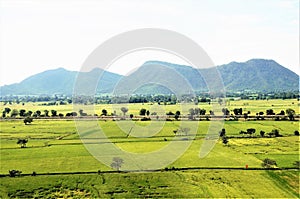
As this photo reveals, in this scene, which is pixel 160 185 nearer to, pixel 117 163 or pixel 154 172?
pixel 154 172

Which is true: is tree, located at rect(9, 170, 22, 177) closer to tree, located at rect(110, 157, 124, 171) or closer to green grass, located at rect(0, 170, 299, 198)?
green grass, located at rect(0, 170, 299, 198)

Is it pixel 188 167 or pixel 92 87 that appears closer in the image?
pixel 92 87

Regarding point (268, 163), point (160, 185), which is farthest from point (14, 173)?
point (268, 163)

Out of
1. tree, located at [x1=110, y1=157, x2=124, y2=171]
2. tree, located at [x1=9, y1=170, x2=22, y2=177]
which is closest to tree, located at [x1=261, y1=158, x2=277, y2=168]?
tree, located at [x1=110, y1=157, x2=124, y2=171]

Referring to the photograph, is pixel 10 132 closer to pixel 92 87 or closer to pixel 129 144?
pixel 129 144

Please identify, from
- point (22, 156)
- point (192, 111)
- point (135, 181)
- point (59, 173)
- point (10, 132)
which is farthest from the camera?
point (192, 111)

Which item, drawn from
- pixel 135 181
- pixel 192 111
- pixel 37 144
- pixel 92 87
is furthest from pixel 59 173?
pixel 192 111

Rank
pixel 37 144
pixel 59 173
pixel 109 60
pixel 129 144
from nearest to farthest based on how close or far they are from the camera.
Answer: pixel 109 60 → pixel 59 173 → pixel 129 144 → pixel 37 144
